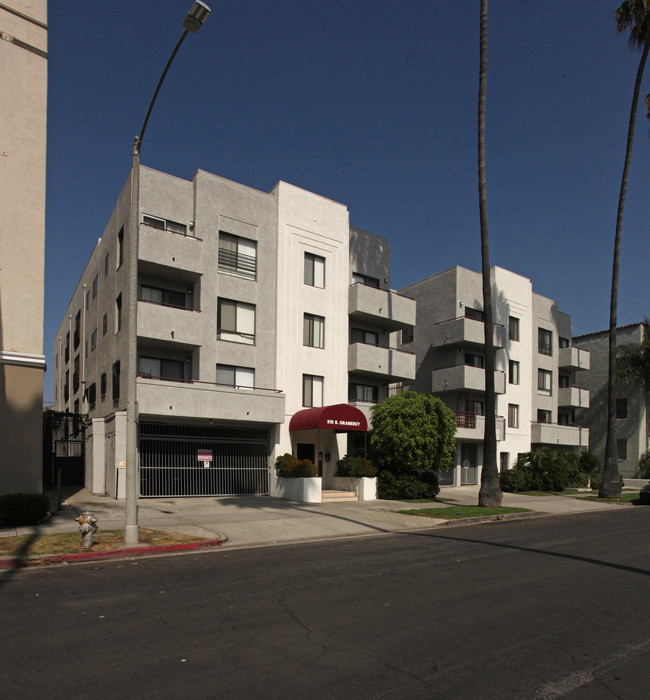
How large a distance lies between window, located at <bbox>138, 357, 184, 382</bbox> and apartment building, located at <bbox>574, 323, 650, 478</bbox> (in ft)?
104

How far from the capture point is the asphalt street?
5211 mm

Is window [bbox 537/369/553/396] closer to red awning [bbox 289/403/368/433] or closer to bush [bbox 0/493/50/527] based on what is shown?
red awning [bbox 289/403/368/433]

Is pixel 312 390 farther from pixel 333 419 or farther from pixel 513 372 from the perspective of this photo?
pixel 513 372

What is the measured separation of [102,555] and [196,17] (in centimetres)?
1042

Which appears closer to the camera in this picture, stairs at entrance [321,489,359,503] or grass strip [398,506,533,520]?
grass strip [398,506,533,520]

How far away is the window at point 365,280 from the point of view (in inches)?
Result: 1238

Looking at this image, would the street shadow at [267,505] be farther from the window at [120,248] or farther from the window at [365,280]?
the window at [365,280]

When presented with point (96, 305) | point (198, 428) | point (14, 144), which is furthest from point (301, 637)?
point (96, 305)

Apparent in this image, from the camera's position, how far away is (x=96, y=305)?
103 ft

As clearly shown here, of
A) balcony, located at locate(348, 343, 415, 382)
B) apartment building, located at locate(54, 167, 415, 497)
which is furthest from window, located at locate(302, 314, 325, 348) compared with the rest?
balcony, located at locate(348, 343, 415, 382)

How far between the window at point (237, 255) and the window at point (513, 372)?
19406 mm

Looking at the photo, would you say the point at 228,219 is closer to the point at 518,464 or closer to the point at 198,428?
the point at 198,428

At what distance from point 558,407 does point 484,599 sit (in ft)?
129

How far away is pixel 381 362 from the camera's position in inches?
1190
